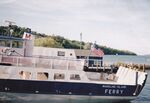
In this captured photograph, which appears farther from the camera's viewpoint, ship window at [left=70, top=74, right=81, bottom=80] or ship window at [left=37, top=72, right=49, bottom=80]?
ship window at [left=70, top=74, right=81, bottom=80]

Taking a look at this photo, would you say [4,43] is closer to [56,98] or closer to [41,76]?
[41,76]

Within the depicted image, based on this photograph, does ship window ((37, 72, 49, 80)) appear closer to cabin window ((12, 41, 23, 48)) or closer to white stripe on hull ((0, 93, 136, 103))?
white stripe on hull ((0, 93, 136, 103))

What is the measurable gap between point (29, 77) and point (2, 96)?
113 inches

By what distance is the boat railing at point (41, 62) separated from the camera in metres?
26.7

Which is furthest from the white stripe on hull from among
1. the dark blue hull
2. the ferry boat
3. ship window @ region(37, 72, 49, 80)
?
ship window @ region(37, 72, 49, 80)

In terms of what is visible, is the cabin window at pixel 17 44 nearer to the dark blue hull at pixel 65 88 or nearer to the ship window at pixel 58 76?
the dark blue hull at pixel 65 88

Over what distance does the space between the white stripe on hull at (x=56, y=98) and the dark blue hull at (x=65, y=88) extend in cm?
30

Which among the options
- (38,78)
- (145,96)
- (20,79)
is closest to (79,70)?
(38,78)

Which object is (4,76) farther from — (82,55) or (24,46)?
(82,55)

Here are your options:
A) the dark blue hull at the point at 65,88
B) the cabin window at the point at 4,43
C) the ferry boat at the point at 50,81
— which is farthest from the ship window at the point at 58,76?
the cabin window at the point at 4,43

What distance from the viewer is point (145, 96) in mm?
37906

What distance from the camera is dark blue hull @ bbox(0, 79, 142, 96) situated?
25.5m

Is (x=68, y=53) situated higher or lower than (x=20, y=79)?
higher

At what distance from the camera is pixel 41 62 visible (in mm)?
27062
